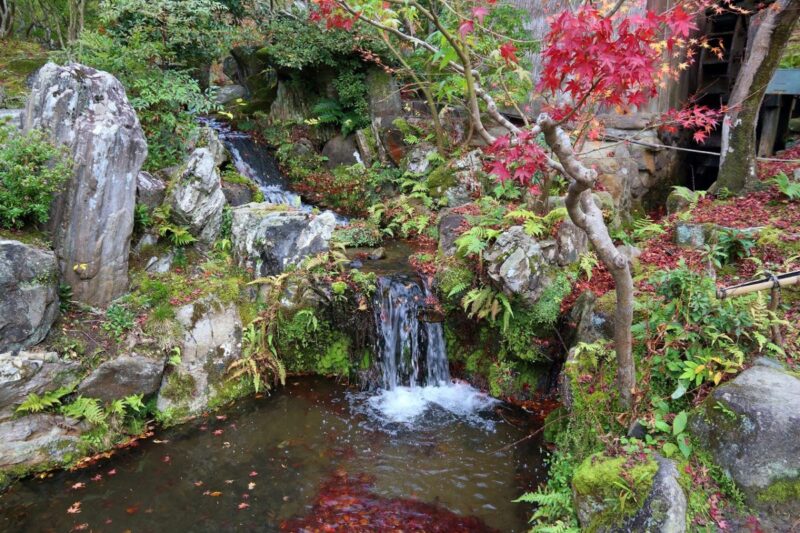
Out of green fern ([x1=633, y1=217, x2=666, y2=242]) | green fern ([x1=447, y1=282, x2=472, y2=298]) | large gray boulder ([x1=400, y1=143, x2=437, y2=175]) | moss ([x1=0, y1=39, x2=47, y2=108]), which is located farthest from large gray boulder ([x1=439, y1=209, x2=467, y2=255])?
moss ([x1=0, y1=39, x2=47, y2=108])

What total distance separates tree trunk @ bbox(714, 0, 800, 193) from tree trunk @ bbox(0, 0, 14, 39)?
61.8 feet

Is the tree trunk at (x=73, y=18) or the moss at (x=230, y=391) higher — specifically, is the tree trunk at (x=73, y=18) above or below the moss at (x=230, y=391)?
above

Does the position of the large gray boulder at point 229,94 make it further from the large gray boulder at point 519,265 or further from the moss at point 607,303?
the moss at point 607,303

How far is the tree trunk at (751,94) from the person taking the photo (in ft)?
24.5

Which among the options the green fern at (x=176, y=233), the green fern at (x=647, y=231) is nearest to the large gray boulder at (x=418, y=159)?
the green fern at (x=647, y=231)

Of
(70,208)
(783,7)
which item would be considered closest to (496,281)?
(783,7)

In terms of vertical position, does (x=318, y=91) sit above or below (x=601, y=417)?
above

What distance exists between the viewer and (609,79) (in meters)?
3.87

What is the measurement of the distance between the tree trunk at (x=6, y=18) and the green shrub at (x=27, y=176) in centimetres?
1049

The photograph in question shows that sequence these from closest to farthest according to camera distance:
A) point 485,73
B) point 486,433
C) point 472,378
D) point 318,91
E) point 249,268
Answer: point 486,433 → point 472,378 → point 249,268 → point 485,73 → point 318,91

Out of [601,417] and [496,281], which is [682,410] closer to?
[601,417]

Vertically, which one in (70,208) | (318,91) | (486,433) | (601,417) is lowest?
(486,433)

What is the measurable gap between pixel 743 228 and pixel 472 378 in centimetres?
476

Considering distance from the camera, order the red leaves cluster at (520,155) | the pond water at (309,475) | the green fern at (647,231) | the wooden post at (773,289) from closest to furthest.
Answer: the red leaves cluster at (520,155) → the wooden post at (773,289) → the pond water at (309,475) → the green fern at (647,231)
